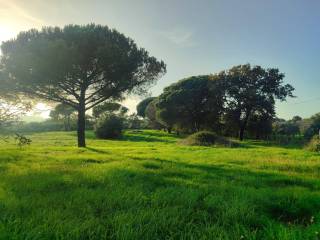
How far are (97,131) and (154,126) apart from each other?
31863mm

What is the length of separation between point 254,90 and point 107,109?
960 inches

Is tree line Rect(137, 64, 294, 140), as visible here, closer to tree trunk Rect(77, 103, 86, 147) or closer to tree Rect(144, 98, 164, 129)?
tree Rect(144, 98, 164, 129)

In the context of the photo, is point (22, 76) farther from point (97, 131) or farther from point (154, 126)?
point (154, 126)

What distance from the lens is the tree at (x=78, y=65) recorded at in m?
24.3

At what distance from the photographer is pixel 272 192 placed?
734cm

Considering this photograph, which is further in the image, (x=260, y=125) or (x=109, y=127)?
(x=109, y=127)

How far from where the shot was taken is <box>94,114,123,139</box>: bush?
2212 inches

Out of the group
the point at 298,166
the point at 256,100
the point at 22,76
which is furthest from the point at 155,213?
the point at 256,100

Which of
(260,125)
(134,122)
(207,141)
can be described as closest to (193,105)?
(260,125)

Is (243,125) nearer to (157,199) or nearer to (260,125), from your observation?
(260,125)

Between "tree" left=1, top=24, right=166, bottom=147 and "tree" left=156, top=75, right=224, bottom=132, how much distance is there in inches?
1000

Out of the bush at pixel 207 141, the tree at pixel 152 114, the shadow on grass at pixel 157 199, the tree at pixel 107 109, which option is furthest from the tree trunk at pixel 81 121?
the tree at pixel 152 114

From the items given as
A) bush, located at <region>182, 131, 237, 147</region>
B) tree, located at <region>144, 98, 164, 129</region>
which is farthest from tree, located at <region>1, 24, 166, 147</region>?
tree, located at <region>144, 98, 164, 129</region>

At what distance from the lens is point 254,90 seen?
1890 inches
